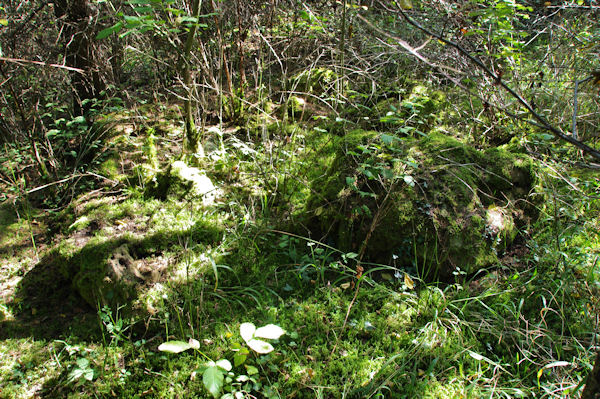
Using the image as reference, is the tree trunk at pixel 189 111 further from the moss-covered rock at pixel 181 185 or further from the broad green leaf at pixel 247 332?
the broad green leaf at pixel 247 332

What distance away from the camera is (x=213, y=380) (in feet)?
5.28

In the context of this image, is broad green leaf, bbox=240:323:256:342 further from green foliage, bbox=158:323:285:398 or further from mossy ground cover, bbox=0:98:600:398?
mossy ground cover, bbox=0:98:600:398

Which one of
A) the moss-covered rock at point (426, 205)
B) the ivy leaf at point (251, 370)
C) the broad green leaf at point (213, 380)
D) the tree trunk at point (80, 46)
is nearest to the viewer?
the broad green leaf at point (213, 380)

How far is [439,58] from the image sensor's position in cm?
448

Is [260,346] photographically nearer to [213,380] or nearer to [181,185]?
[213,380]

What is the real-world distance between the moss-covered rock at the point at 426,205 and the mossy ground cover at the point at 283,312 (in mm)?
150

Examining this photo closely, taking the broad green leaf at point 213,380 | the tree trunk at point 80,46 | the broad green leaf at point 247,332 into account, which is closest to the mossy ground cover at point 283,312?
the broad green leaf at point 213,380

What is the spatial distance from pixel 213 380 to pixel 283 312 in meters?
1.02

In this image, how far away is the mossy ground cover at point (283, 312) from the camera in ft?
7.20

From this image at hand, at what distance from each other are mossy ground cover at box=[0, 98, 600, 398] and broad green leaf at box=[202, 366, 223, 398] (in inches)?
4.3

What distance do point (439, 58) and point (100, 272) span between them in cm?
429

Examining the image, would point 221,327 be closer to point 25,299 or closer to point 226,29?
point 25,299

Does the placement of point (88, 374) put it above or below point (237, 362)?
below

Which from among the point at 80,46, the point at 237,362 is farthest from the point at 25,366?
the point at 80,46
